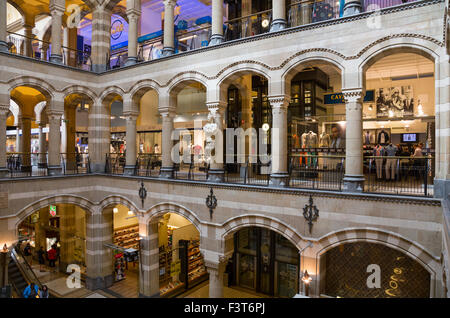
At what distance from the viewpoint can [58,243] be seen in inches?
723

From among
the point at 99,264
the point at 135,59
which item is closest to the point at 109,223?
the point at 99,264

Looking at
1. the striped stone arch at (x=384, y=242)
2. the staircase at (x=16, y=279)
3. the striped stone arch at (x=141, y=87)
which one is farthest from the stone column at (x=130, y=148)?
the striped stone arch at (x=384, y=242)

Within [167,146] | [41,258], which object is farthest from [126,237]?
[167,146]

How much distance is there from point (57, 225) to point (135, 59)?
38.5 ft

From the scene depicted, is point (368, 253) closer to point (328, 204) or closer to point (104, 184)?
point (328, 204)

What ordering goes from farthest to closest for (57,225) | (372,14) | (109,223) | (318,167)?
(57,225) < (109,223) < (318,167) < (372,14)

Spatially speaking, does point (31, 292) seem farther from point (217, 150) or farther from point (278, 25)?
point (278, 25)

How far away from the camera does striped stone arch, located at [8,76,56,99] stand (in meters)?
12.8

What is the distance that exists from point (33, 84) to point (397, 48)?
14133mm

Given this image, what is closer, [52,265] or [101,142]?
[101,142]

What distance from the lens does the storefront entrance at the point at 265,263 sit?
13859 mm

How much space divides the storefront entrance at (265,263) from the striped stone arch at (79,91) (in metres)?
10.2

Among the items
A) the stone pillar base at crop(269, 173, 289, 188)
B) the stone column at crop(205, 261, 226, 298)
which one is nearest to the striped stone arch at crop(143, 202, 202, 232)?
the stone column at crop(205, 261, 226, 298)

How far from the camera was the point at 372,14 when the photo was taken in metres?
8.94
